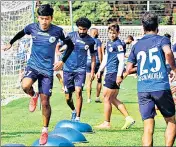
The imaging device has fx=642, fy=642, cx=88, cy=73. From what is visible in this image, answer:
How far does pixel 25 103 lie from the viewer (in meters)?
18.0

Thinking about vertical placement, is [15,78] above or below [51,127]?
below

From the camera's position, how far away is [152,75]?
28.8ft

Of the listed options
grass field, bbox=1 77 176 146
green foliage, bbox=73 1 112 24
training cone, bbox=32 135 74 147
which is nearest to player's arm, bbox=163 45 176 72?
training cone, bbox=32 135 74 147

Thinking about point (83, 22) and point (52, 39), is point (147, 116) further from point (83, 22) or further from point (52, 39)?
point (83, 22)

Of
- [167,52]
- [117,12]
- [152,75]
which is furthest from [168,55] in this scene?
[117,12]

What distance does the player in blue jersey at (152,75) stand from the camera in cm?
875

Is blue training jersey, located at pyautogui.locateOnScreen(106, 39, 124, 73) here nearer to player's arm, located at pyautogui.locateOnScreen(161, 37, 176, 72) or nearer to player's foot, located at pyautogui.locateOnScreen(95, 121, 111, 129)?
player's foot, located at pyautogui.locateOnScreen(95, 121, 111, 129)

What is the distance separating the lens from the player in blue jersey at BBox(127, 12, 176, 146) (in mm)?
8750

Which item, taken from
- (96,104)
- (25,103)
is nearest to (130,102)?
(96,104)

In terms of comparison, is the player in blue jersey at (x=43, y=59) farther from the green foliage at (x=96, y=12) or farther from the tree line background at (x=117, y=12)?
the green foliage at (x=96, y=12)

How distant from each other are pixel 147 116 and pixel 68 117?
245 inches

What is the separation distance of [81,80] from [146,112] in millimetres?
4430

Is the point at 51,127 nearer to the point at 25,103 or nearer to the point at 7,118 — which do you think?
the point at 7,118

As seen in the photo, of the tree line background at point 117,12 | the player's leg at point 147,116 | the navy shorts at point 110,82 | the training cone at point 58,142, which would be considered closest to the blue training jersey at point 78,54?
the navy shorts at point 110,82
